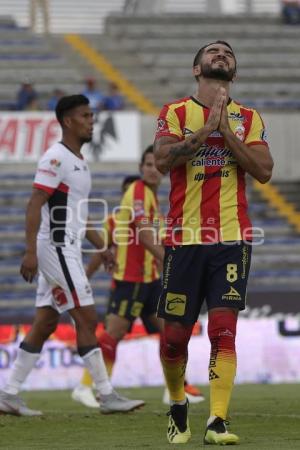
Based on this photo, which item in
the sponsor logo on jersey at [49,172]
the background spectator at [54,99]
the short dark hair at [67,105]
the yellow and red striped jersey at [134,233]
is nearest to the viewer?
the sponsor logo on jersey at [49,172]

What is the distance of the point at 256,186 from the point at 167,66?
15.4 ft

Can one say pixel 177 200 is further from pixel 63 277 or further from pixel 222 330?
pixel 63 277

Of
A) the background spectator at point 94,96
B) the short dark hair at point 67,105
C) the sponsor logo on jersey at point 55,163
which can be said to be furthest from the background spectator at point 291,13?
the sponsor logo on jersey at point 55,163

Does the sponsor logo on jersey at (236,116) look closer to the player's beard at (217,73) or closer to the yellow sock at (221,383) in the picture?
the player's beard at (217,73)

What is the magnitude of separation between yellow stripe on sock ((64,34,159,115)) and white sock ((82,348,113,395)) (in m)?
15.2

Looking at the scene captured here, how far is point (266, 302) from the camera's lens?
1576 centimetres

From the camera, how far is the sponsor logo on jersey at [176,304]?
6660mm

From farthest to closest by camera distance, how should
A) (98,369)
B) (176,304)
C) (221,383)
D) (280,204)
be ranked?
(280,204) < (98,369) < (176,304) < (221,383)

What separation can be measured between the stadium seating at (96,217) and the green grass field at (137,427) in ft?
27.0

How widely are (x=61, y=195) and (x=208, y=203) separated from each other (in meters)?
2.59

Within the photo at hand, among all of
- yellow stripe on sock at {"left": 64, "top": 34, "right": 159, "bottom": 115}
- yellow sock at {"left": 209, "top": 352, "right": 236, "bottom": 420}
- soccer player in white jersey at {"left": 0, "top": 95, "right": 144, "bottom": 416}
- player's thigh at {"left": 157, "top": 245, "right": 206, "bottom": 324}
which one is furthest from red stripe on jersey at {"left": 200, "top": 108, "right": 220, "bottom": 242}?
yellow stripe on sock at {"left": 64, "top": 34, "right": 159, "bottom": 115}

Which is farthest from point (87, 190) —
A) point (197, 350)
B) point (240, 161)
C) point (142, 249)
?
point (197, 350)

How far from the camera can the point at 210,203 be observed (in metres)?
6.70

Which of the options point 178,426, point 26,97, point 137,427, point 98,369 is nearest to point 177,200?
point 178,426
